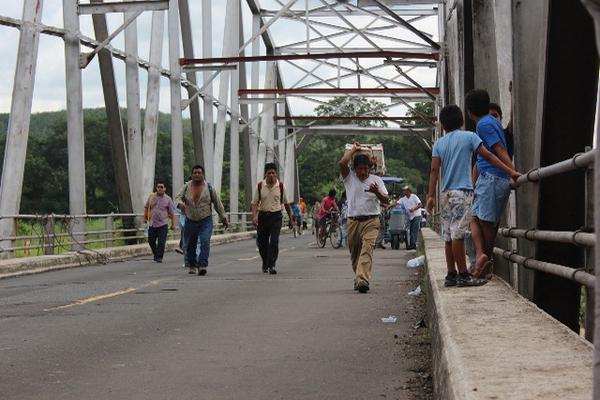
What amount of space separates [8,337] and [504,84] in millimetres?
4567

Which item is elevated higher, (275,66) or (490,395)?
(275,66)

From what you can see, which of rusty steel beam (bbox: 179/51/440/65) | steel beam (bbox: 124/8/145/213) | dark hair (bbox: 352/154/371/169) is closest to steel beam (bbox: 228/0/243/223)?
rusty steel beam (bbox: 179/51/440/65)

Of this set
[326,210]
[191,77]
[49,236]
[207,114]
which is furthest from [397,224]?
[207,114]

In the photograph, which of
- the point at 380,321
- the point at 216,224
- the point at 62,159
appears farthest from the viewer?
the point at 62,159

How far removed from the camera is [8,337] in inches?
325

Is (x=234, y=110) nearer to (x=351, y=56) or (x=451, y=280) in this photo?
(x=351, y=56)

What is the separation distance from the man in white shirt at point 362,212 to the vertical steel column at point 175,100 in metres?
20.6

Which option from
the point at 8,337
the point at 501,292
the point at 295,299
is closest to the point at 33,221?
the point at 295,299

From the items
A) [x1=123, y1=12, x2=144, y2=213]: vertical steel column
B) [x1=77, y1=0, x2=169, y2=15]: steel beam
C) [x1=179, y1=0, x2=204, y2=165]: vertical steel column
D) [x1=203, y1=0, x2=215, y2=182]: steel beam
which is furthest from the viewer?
[x1=203, y1=0, x2=215, y2=182]: steel beam

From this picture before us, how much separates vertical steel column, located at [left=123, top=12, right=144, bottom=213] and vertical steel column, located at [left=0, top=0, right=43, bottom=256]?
23.9 ft

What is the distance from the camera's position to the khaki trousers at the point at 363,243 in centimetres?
1218

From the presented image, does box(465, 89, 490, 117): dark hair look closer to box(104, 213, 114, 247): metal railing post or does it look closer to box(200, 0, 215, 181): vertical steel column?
box(104, 213, 114, 247): metal railing post

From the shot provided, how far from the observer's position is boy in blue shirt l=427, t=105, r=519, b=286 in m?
8.18

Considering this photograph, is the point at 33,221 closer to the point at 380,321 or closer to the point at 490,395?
the point at 380,321
